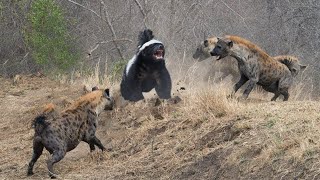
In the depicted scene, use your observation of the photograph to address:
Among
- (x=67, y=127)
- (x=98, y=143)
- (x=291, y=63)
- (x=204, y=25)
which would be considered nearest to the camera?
(x=67, y=127)

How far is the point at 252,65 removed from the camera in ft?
41.1

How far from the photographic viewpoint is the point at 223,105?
1013 cm

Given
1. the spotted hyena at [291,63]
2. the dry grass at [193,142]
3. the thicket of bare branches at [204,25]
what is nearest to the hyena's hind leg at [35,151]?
the dry grass at [193,142]

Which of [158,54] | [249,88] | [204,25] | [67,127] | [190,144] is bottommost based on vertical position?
[190,144]

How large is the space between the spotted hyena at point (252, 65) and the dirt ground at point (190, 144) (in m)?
0.61

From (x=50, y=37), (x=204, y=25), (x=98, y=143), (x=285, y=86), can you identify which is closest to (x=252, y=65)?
(x=285, y=86)

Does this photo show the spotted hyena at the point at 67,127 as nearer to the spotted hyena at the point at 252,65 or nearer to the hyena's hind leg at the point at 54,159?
the hyena's hind leg at the point at 54,159

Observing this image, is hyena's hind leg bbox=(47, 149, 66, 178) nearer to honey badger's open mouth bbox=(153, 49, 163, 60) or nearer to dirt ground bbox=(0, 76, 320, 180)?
dirt ground bbox=(0, 76, 320, 180)

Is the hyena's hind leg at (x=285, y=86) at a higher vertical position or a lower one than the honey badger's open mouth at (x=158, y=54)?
lower

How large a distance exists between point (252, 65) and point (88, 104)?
3.13 m

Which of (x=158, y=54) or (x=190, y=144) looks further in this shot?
(x=158, y=54)

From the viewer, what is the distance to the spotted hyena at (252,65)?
40.9ft

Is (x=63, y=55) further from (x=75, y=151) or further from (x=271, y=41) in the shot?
(x=75, y=151)

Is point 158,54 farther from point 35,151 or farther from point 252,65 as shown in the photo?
point 35,151
